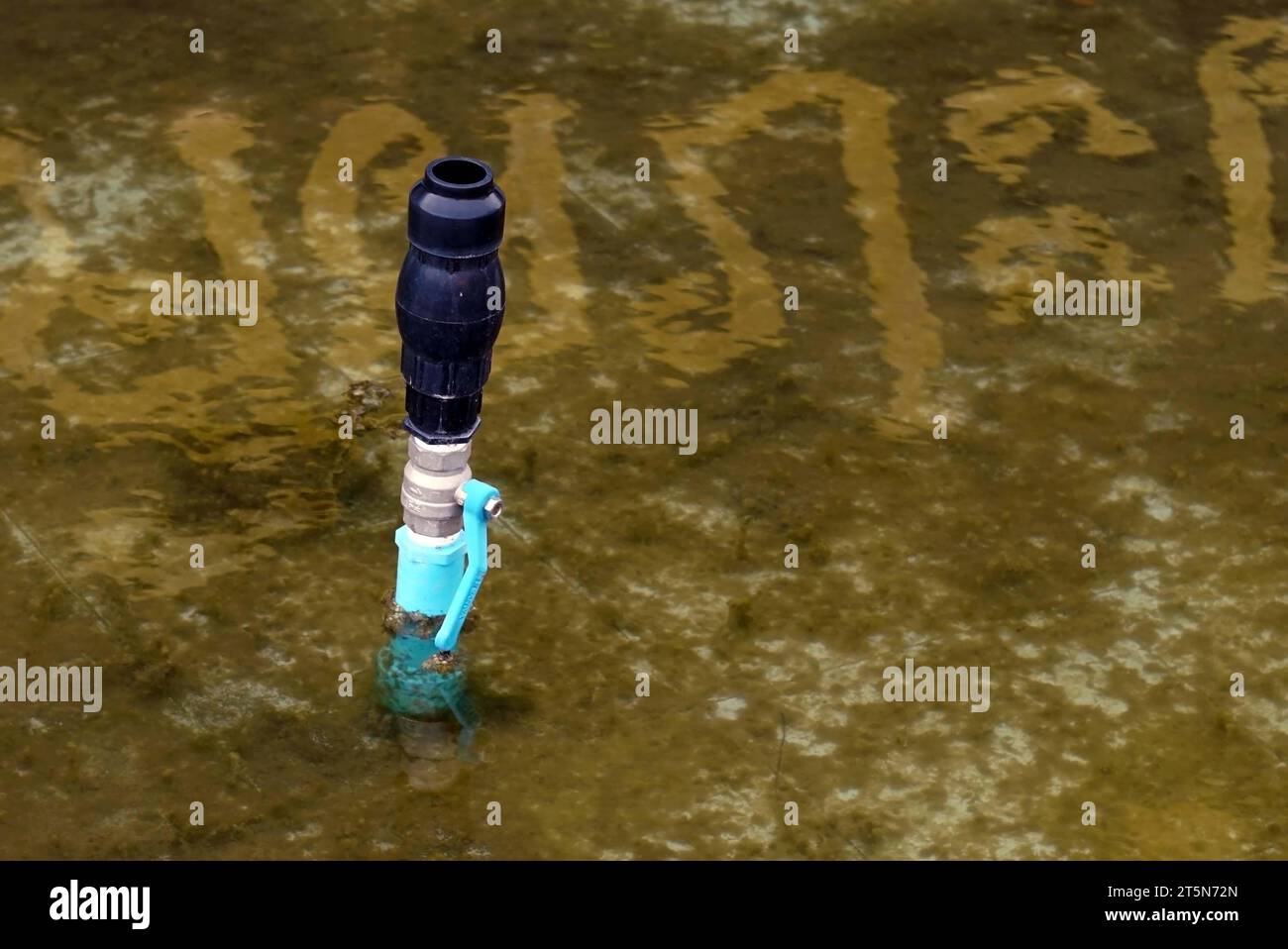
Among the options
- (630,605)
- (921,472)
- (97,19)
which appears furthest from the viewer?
(97,19)

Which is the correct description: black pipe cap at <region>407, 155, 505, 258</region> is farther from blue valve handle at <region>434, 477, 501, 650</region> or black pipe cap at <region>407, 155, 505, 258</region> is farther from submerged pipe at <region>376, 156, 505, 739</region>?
blue valve handle at <region>434, 477, 501, 650</region>

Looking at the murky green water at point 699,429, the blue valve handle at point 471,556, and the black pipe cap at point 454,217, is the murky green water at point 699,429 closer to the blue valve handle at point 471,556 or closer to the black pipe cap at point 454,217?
the blue valve handle at point 471,556

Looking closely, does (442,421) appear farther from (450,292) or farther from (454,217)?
(454,217)

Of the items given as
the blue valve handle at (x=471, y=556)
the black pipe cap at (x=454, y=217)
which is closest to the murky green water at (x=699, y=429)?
the blue valve handle at (x=471, y=556)

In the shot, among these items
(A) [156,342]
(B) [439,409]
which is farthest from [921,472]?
(A) [156,342]

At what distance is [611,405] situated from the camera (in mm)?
10984

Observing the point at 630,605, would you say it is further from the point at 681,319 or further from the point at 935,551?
the point at 681,319

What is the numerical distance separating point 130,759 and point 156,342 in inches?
115

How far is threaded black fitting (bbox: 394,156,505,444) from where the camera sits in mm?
8586

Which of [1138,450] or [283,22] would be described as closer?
[1138,450]

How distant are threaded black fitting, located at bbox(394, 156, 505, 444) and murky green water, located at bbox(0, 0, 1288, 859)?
47.1 inches

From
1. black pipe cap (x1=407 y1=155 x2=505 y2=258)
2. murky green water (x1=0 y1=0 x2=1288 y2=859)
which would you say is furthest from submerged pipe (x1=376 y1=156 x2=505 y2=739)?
murky green water (x1=0 y1=0 x2=1288 y2=859)

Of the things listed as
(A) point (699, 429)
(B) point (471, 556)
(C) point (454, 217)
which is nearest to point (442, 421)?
(B) point (471, 556)

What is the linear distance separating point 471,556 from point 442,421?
21.9 inches
